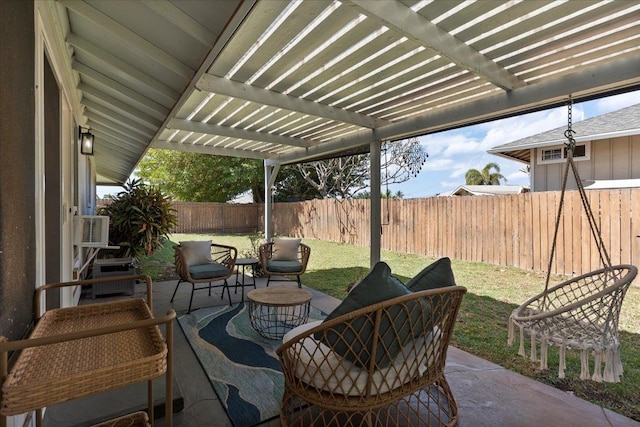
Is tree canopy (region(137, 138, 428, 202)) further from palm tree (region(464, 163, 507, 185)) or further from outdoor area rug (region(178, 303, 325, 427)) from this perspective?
palm tree (region(464, 163, 507, 185))

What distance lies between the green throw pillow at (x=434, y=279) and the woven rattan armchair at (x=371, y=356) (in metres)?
0.10

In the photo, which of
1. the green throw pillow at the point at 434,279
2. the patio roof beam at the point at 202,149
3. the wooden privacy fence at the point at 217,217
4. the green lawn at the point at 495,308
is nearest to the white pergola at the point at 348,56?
the patio roof beam at the point at 202,149

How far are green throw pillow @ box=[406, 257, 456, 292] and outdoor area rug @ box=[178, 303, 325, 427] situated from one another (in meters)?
1.23

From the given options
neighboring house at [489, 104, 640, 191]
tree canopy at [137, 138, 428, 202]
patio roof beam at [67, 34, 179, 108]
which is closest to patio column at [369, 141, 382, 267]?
patio roof beam at [67, 34, 179, 108]

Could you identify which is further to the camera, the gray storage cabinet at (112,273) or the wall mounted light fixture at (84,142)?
the gray storage cabinet at (112,273)

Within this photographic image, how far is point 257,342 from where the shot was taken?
314 centimetres

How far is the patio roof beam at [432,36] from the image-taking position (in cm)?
190

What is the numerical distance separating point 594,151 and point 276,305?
836cm

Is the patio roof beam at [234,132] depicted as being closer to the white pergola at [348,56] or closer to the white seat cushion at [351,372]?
the white pergola at [348,56]

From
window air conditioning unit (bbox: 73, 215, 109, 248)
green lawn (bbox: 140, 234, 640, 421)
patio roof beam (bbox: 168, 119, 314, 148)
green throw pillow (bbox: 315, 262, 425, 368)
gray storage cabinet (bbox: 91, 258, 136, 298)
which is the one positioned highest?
patio roof beam (bbox: 168, 119, 314, 148)

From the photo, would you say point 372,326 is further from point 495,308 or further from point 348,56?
point 495,308

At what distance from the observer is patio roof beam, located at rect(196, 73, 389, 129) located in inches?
118

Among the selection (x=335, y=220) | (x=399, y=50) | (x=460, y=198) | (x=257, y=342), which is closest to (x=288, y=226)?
(x=335, y=220)

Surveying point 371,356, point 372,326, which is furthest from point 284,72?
point 371,356
